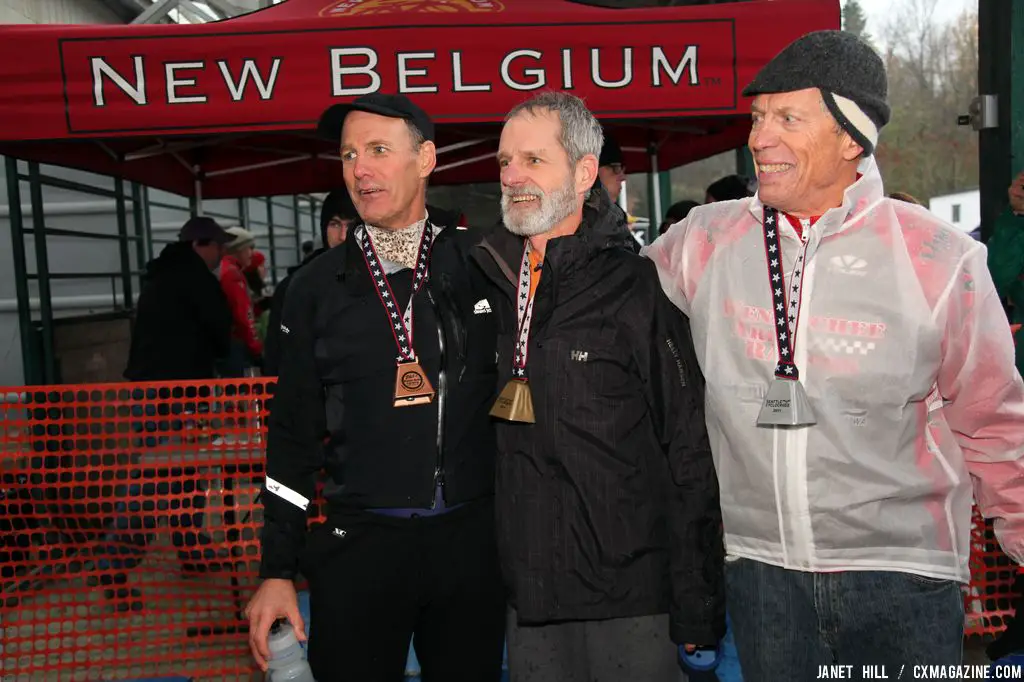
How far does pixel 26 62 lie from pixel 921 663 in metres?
4.44

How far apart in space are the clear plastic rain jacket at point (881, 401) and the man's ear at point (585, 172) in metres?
0.50

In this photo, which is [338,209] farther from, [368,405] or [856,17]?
[856,17]

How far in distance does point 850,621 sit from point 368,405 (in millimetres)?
1310

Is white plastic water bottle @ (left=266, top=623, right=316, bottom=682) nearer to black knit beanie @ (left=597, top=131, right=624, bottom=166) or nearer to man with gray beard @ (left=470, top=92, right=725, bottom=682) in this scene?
man with gray beard @ (left=470, top=92, right=725, bottom=682)

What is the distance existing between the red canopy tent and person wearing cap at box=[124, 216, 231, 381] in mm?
1375

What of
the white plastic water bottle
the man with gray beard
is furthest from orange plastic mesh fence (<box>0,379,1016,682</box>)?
the man with gray beard

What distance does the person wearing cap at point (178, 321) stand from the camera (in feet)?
17.6

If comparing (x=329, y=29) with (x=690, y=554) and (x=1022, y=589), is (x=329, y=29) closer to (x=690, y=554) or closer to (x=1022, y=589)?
(x=690, y=554)

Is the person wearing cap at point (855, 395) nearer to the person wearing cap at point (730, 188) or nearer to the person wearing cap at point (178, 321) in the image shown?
the person wearing cap at point (730, 188)

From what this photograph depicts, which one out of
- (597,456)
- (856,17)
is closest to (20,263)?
(597,456)

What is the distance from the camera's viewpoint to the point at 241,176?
7184 mm

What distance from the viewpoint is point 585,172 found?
7.08ft

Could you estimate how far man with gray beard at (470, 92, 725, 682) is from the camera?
1992mm

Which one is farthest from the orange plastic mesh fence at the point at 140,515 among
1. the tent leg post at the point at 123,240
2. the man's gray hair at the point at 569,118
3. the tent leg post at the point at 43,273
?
the tent leg post at the point at 123,240
